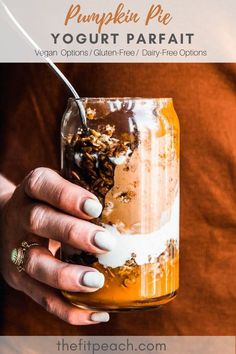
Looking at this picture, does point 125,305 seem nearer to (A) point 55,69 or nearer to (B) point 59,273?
(B) point 59,273

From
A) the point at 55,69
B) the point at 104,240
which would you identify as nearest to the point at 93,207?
the point at 104,240

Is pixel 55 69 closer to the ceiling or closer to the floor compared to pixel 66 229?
closer to the ceiling

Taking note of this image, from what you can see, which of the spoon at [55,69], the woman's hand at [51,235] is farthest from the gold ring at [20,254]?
the spoon at [55,69]

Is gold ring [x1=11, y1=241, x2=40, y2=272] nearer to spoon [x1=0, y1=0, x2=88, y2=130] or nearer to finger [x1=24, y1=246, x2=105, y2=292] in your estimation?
finger [x1=24, y1=246, x2=105, y2=292]

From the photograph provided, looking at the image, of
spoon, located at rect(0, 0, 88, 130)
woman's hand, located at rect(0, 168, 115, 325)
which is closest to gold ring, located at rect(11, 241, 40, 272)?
woman's hand, located at rect(0, 168, 115, 325)

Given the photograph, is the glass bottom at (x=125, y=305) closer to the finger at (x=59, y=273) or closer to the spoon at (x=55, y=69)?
the finger at (x=59, y=273)
